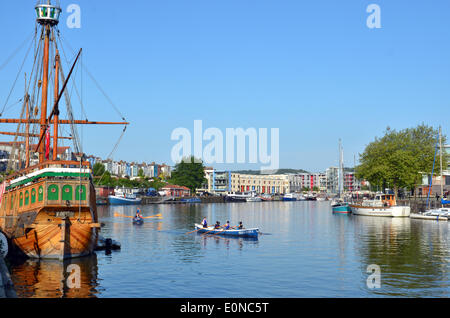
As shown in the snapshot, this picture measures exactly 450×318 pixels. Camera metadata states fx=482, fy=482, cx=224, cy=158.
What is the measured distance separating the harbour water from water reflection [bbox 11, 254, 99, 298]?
58 mm

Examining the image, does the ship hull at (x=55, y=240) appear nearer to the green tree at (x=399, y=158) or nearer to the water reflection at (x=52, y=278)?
the water reflection at (x=52, y=278)

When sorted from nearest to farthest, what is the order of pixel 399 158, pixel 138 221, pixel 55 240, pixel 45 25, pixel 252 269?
pixel 252 269 → pixel 55 240 → pixel 45 25 → pixel 138 221 → pixel 399 158

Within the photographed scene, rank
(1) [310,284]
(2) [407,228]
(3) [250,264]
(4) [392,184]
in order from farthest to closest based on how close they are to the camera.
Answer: (4) [392,184] < (2) [407,228] < (3) [250,264] < (1) [310,284]

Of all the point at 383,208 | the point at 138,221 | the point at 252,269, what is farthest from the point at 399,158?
the point at 252,269

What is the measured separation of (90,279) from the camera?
31984mm

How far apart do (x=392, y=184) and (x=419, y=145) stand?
11.9 m

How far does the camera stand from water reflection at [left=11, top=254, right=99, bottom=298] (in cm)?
2791

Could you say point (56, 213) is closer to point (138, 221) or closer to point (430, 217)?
point (138, 221)

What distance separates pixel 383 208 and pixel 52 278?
74.0 meters

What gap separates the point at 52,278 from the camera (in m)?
31.6

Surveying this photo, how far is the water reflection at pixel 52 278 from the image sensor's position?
91.6ft
